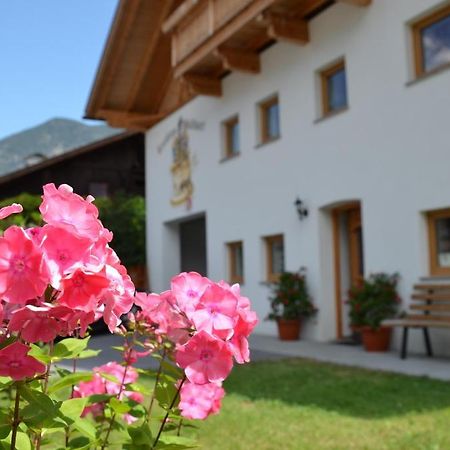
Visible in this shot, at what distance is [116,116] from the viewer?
1647 centimetres

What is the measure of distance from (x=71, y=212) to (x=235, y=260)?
40.1 ft

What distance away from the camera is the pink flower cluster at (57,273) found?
0.93m

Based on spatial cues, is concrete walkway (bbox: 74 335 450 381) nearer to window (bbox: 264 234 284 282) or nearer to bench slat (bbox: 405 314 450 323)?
bench slat (bbox: 405 314 450 323)

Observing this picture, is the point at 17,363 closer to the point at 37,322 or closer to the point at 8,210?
the point at 37,322

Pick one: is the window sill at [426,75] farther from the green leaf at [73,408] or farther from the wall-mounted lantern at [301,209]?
the green leaf at [73,408]

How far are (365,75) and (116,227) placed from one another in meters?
9.92

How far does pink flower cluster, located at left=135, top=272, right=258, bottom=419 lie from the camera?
1.11 metres

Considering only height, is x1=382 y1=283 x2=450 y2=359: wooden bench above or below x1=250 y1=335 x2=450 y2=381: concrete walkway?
above

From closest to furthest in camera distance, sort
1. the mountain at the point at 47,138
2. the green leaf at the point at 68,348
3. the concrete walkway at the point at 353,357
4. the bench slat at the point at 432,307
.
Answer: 1. the green leaf at the point at 68,348
2. the concrete walkway at the point at 353,357
3. the bench slat at the point at 432,307
4. the mountain at the point at 47,138

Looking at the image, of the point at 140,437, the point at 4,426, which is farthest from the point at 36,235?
the point at 140,437

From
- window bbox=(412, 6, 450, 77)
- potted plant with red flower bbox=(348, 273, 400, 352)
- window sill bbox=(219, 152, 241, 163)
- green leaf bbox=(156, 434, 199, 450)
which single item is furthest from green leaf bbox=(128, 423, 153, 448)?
window sill bbox=(219, 152, 241, 163)

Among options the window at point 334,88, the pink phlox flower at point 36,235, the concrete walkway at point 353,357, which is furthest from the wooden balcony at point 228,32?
the pink phlox flower at point 36,235

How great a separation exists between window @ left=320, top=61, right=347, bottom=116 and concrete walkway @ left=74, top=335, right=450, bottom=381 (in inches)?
151

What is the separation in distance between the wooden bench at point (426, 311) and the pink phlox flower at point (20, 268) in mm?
7043
